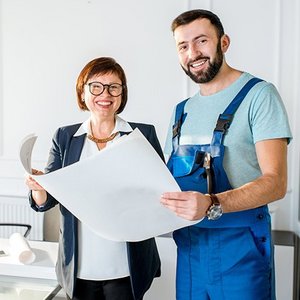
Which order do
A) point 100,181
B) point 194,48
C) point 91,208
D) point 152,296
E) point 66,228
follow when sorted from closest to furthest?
point 100,181 → point 91,208 → point 194,48 → point 66,228 → point 152,296

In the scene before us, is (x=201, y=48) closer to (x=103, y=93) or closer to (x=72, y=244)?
(x=103, y=93)

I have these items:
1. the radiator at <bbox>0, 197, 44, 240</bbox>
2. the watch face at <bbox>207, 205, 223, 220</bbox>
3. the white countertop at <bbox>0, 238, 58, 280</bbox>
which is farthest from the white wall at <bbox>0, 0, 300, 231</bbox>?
the watch face at <bbox>207, 205, 223, 220</bbox>

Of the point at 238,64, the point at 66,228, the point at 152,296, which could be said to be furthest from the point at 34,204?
the point at 238,64

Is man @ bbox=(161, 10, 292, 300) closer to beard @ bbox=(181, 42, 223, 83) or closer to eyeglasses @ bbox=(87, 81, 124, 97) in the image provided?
beard @ bbox=(181, 42, 223, 83)

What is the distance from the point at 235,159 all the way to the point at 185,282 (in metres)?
0.43

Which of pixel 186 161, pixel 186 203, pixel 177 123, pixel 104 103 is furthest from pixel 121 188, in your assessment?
pixel 104 103

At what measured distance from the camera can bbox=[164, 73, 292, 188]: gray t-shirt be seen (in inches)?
46.3

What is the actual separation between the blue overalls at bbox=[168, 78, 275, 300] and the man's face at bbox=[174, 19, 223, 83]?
0.42 feet

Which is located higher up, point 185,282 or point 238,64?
point 238,64

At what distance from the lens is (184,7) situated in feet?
9.89

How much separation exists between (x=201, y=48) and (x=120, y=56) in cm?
192

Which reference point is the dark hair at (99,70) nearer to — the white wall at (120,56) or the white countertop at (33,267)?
the white countertop at (33,267)

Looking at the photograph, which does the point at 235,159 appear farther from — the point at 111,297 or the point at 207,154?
the point at 111,297

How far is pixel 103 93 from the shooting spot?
5.05 ft
